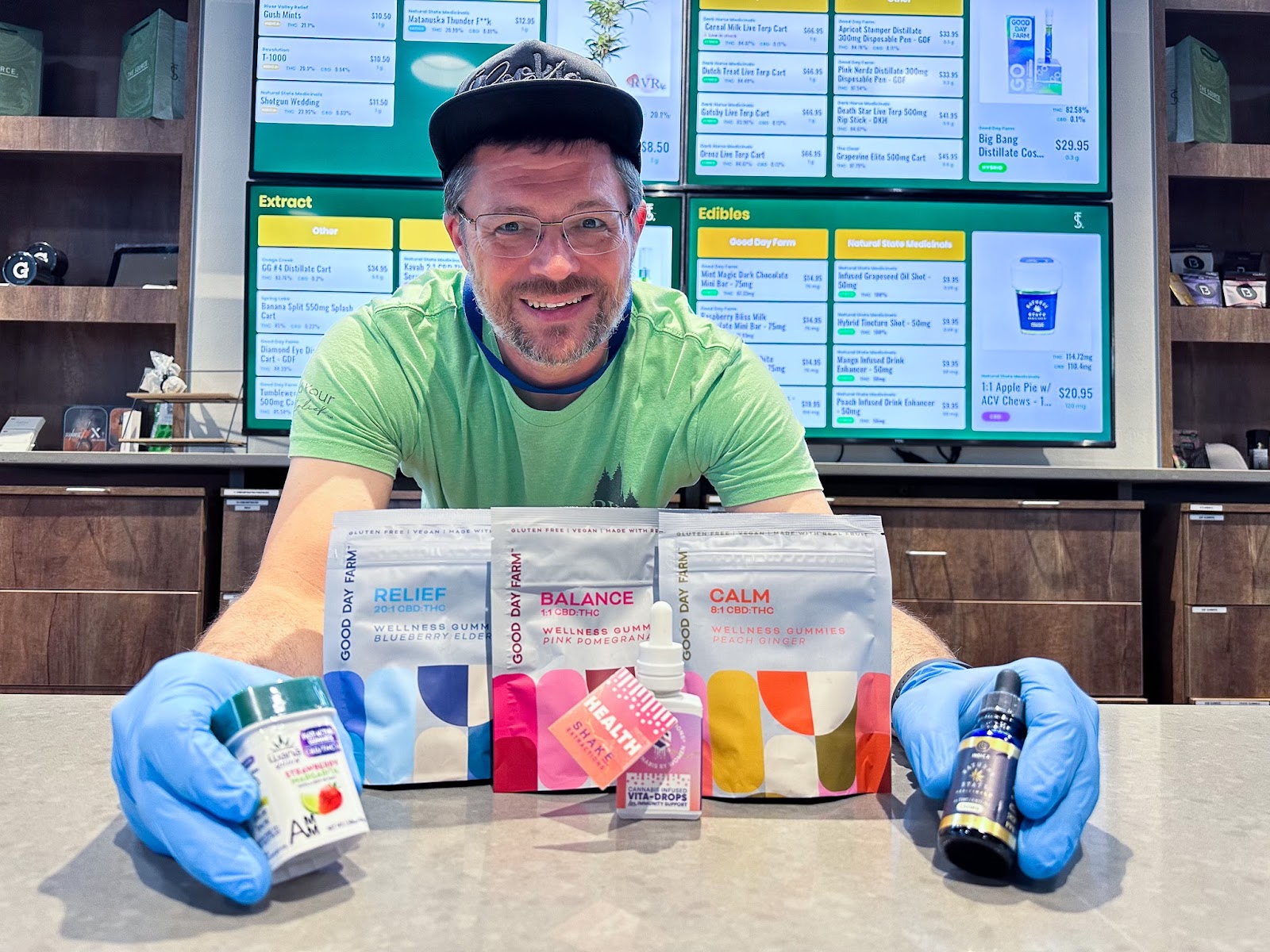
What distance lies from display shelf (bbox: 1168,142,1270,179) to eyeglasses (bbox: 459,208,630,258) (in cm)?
251

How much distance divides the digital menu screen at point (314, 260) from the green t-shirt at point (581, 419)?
57.1 inches

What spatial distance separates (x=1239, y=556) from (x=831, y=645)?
2.20 m

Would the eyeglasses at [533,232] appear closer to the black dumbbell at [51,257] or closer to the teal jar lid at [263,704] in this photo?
the teal jar lid at [263,704]

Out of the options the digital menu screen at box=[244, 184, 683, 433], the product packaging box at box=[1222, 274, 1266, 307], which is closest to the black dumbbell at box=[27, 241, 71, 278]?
the digital menu screen at box=[244, 184, 683, 433]

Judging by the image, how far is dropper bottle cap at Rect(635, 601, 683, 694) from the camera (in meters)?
0.63

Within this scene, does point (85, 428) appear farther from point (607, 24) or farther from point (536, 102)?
point (536, 102)

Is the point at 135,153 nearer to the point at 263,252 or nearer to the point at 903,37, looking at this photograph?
the point at 263,252

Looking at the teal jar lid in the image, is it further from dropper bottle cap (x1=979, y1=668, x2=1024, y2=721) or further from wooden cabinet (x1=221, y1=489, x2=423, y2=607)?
wooden cabinet (x1=221, y1=489, x2=423, y2=607)

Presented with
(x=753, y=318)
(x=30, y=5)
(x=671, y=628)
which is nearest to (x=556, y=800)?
(x=671, y=628)

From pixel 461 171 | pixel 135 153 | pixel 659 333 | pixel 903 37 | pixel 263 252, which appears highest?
pixel 903 37

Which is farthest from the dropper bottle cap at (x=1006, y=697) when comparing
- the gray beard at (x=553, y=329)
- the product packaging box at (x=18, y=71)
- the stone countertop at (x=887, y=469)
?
the product packaging box at (x=18, y=71)

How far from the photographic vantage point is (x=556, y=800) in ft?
2.18

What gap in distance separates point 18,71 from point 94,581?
1.62m

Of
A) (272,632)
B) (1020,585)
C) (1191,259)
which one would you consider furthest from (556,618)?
(1191,259)
